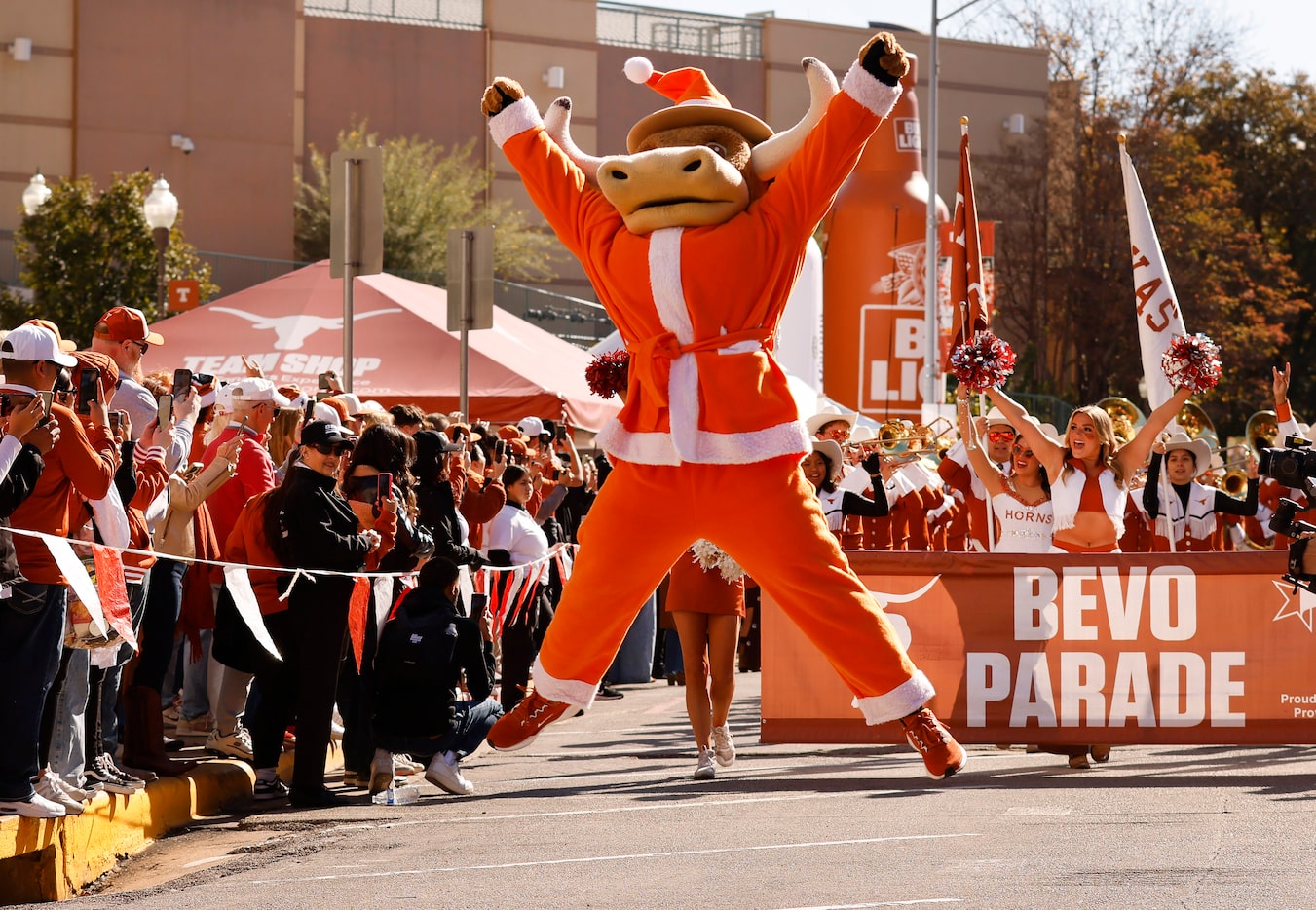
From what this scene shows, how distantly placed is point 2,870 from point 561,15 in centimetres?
3989

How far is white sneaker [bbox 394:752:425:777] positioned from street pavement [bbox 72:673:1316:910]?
12cm

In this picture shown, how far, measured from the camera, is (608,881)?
6.60m

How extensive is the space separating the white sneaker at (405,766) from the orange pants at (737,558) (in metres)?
3.43

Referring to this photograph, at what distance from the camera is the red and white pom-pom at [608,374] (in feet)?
24.8

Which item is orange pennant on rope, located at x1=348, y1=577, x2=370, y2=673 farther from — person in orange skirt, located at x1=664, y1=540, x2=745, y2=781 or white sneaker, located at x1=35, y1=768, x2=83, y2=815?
white sneaker, located at x1=35, y1=768, x2=83, y2=815

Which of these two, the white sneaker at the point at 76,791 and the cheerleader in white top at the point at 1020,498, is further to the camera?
the cheerleader in white top at the point at 1020,498

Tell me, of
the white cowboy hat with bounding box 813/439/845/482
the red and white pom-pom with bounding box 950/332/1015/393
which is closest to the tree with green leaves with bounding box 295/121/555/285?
the white cowboy hat with bounding box 813/439/845/482

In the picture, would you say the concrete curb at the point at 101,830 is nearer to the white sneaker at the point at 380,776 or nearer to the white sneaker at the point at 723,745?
the white sneaker at the point at 380,776

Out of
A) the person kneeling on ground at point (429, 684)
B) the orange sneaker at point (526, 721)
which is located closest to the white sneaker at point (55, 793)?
the orange sneaker at point (526, 721)

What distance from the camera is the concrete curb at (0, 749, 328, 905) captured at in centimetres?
645

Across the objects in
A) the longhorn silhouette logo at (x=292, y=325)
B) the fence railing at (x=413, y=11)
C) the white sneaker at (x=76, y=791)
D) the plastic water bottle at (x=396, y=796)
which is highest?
the fence railing at (x=413, y=11)

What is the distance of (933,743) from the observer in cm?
603

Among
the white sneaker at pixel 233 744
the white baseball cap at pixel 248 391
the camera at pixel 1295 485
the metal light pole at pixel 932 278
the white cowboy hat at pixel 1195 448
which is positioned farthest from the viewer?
the metal light pole at pixel 932 278

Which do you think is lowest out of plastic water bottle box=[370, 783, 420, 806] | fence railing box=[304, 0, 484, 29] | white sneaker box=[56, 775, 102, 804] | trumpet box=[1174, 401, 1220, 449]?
plastic water bottle box=[370, 783, 420, 806]
